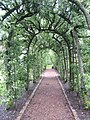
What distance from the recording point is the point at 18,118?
8.63m

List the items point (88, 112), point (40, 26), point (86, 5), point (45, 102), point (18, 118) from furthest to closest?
point (40, 26), point (45, 102), point (86, 5), point (88, 112), point (18, 118)

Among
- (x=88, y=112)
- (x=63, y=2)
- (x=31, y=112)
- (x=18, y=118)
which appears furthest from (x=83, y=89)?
(x=63, y=2)

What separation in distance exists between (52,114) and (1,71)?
8.04 feet

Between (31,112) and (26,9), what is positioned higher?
(26,9)

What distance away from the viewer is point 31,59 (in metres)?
15.7

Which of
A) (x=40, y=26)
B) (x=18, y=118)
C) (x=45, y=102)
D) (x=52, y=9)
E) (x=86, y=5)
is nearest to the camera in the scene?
(x=18, y=118)

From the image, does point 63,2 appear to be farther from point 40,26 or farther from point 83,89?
point 40,26

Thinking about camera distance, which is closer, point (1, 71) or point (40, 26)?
point (1, 71)

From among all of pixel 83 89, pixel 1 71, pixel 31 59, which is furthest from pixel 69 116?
pixel 31 59

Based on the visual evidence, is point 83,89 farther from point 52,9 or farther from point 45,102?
point 52,9

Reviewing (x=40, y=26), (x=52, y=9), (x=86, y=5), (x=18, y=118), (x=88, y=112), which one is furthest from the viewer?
(x=40, y=26)

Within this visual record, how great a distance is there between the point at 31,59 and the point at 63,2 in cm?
578

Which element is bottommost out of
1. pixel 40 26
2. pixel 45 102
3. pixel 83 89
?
pixel 45 102

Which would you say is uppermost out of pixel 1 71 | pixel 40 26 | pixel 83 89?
pixel 40 26
